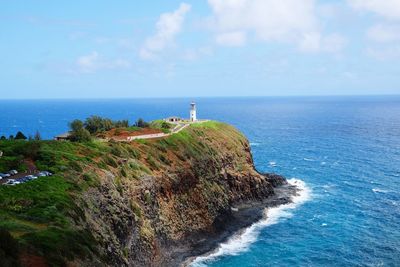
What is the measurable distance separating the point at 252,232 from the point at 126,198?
2428cm

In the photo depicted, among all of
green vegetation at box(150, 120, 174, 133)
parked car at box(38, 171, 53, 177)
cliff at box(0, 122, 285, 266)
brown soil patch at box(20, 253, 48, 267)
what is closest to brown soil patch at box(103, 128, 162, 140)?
green vegetation at box(150, 120, 174, 133)

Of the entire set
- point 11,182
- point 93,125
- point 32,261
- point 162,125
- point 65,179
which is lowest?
point 32,261

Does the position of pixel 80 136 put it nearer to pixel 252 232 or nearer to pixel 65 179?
pixel 65 179

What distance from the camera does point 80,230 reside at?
140 ft

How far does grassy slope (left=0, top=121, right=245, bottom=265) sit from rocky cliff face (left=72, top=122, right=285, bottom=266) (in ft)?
1.14

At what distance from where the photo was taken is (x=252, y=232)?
70.6 m

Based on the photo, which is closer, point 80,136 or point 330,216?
point 80,136

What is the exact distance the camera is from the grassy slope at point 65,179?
37.6m

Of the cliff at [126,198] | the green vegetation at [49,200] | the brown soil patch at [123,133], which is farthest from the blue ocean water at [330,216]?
the brown soil patch at [123,133]

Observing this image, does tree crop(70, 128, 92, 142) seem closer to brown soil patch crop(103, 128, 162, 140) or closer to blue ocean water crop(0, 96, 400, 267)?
brown soil patch crop(103, 128, 162, 140)

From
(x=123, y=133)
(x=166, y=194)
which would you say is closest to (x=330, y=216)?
(x=166, y=194)

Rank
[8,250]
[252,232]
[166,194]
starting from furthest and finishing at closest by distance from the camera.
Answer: [252,232]
[166,194]
[8,250]

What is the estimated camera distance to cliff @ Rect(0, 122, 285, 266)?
40094 mm

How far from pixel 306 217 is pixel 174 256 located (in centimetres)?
2934
